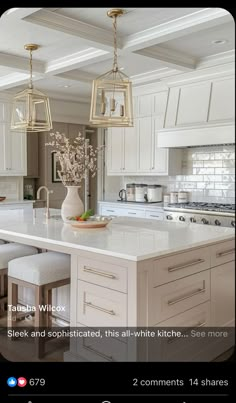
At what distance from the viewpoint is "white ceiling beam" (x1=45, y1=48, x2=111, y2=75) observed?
125 inches

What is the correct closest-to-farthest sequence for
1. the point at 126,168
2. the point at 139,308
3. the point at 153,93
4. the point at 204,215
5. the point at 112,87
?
1. the point at 139,308
2. the point at 112,87
3. the point at 204,215
4. the point at 153,93
5. the point at 126,168

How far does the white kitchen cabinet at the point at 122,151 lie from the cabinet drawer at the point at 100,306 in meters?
3.23

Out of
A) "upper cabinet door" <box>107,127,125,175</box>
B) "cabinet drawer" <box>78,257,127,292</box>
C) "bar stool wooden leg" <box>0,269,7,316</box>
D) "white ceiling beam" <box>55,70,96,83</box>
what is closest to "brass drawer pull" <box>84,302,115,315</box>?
"cabinet drawer" <box>78,257,127,292</box>

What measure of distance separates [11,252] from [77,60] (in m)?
1.80

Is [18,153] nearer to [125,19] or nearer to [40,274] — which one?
[125,19]

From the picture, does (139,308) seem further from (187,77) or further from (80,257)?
(187,77)

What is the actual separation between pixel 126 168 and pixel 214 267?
A: 3493mm

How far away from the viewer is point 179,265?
170 centimetres

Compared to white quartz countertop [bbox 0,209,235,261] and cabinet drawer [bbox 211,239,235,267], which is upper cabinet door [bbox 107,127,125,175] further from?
cabinet drawer [bbox 211,239,235,267]

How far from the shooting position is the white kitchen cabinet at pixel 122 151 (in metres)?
4.91

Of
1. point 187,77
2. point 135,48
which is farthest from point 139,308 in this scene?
point 187,77

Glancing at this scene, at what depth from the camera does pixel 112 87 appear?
2.27 metres

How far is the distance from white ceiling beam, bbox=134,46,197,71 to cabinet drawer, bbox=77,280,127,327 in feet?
6.97
